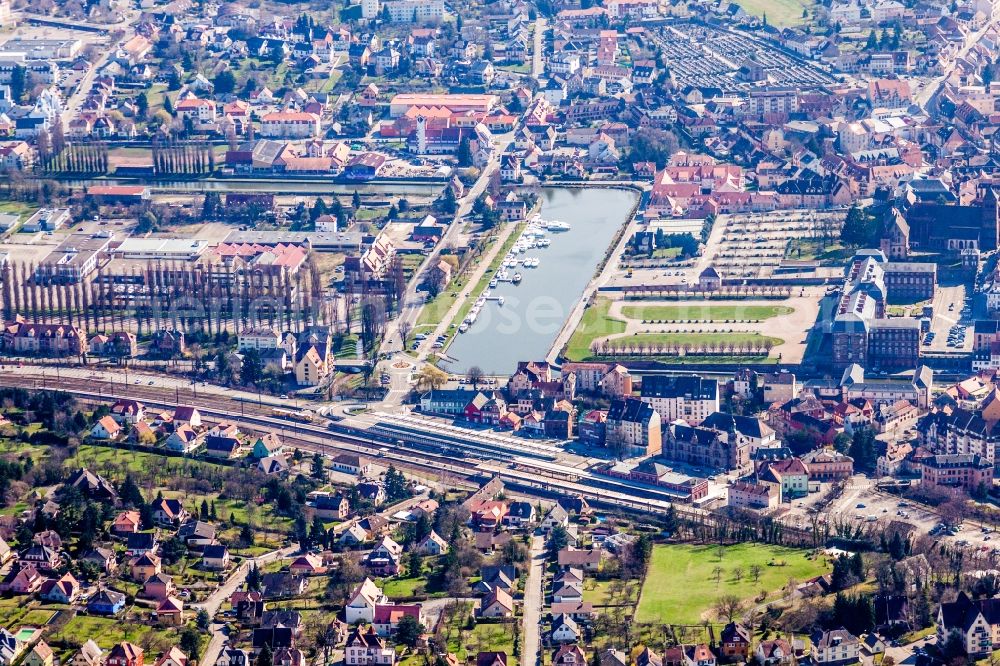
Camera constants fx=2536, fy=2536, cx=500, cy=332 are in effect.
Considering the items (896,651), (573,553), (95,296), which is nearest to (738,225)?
(95,296)

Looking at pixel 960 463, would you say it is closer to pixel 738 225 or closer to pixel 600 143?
pixel 738 225

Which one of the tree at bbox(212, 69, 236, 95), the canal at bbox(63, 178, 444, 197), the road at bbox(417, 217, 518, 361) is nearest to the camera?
the road at bbox(417, 217, 518, 361)

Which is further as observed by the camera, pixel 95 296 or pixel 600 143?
pixel 600 143

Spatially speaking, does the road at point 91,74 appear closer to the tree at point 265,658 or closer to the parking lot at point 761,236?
the parking lot at point 761,236

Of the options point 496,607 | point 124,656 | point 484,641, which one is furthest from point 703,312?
point 124,656

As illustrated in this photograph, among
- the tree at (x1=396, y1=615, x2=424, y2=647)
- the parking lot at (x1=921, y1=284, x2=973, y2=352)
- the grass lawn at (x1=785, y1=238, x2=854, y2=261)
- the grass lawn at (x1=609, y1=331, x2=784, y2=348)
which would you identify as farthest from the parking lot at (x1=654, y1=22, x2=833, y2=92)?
the tree at (x1=396, y1=615, x2=424, y2=647)

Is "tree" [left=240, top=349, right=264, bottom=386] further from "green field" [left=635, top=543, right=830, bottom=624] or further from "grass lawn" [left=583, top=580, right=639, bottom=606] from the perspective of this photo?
"grass lawn" [left=583, top=580, right=639, bottom=606]

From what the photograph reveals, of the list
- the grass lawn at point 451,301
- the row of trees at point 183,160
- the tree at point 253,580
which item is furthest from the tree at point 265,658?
the row of trees at point 183,160
